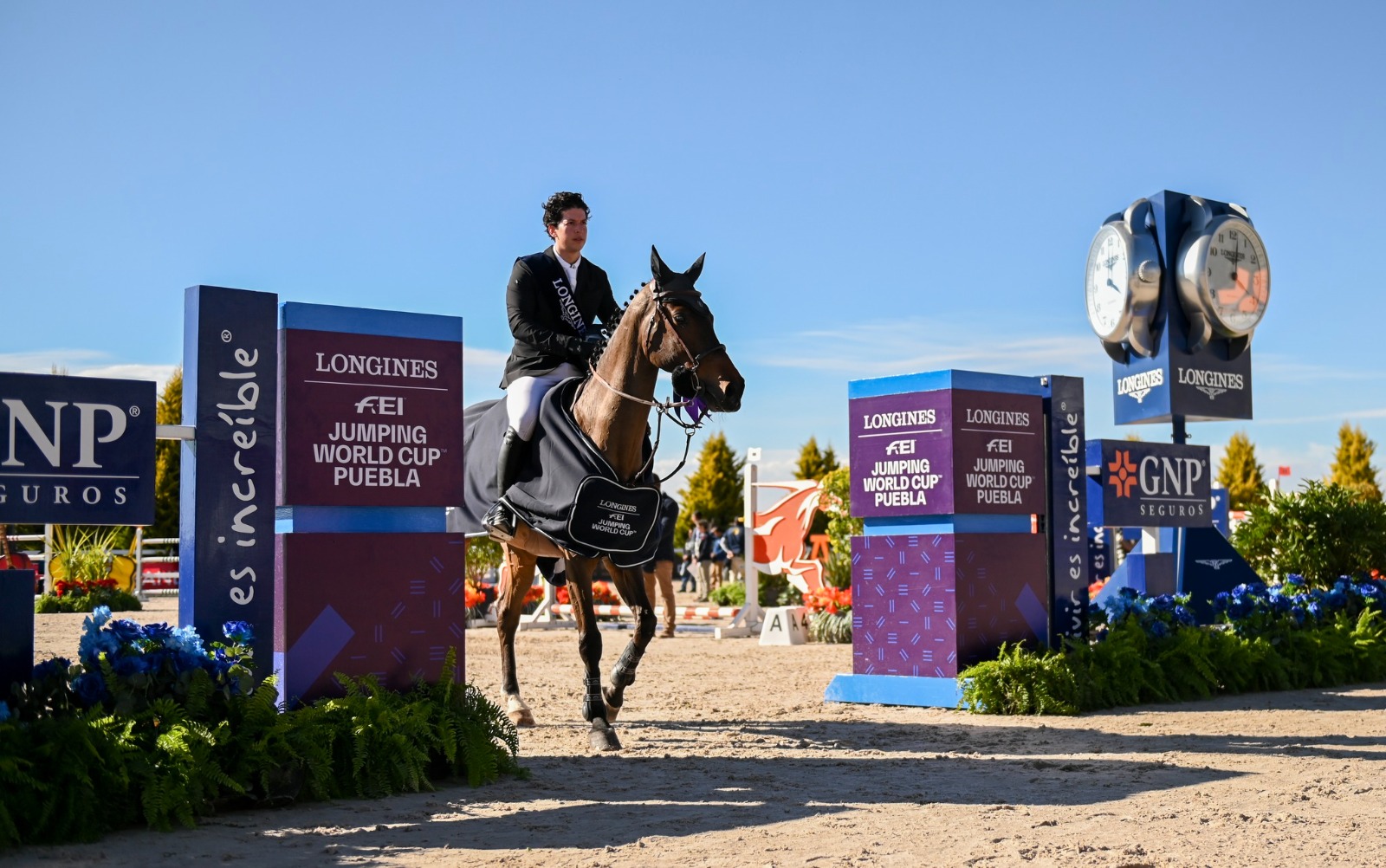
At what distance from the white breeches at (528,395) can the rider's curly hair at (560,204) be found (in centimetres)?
83

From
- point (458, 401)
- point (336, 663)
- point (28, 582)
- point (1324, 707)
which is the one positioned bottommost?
point (1324, 707)

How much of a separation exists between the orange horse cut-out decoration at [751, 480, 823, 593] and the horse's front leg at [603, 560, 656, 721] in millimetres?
10536

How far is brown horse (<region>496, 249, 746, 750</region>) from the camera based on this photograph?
244 inches

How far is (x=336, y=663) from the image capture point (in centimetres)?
601

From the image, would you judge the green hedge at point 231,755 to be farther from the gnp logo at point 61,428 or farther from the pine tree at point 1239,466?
the pine tree at point 1239,466

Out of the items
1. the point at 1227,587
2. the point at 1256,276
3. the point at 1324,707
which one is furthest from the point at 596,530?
the point at 1256,276

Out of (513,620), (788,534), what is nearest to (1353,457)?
(788,534)

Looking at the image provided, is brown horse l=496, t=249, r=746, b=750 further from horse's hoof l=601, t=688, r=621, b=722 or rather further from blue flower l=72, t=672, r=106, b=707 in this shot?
blue flower l=72, t=672, r=106, b=707

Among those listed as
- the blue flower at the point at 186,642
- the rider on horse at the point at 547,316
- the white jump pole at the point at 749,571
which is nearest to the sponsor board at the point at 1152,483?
the rider on horse at the point at 547,316

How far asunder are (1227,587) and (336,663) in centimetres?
804

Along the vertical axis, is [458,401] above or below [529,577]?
above

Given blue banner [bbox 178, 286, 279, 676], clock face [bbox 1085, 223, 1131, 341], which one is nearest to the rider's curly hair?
blue banner [bbox 178, 286, 279, 676]

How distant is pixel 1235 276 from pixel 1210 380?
934mm

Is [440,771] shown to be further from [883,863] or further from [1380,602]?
[1380,602]
